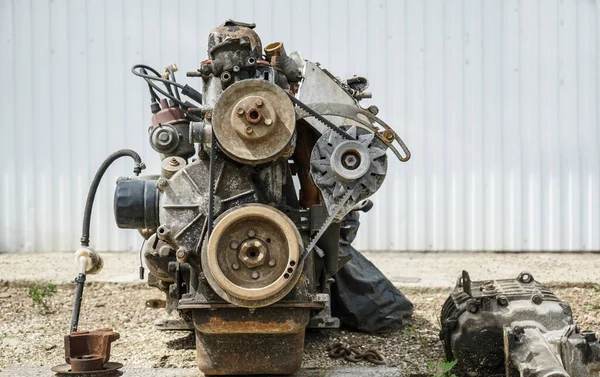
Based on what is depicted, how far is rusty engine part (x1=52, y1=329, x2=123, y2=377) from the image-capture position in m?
3.22

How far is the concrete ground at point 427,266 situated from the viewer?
621 cm

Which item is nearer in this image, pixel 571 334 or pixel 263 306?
pixel 571 334

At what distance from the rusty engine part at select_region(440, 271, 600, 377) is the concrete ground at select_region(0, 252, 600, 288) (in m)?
2.20

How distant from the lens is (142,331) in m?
4.85

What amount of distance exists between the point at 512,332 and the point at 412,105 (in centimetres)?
451

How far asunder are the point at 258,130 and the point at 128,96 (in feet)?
15.0

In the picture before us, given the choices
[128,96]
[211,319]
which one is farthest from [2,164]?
[211,319]

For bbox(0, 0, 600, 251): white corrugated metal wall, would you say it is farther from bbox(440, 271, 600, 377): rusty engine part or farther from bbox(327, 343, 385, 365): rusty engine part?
bbox(440, 271, 600, 377): rusty engine part

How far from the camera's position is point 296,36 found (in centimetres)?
746

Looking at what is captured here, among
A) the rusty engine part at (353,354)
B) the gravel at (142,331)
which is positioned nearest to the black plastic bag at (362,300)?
the gravel at (142,331)

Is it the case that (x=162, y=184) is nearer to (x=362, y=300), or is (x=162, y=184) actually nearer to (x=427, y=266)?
(x=362, y=300)

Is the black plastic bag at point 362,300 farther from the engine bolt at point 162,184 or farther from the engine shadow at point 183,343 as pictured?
the engine bolt at point 162,184

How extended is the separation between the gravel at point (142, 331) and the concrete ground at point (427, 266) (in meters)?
0.21

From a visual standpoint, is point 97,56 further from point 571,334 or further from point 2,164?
point 571,334
